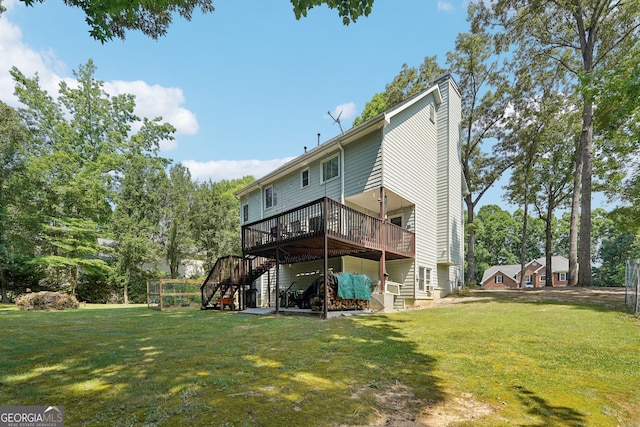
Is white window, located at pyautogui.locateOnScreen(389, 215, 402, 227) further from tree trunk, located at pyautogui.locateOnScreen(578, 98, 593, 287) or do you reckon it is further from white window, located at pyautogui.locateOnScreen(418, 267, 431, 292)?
tree trunk, located at pyautogui.locateOnScreen(578, 98, 593, 287)

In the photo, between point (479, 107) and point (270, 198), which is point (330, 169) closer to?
point (270, 198)

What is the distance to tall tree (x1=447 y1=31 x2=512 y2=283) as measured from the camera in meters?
22.0

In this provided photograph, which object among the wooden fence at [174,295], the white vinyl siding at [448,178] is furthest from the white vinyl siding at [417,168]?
the wooden fence at [174,295]

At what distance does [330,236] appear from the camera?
33.3ft

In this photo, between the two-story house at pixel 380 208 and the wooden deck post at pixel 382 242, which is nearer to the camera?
the two-story house at pixel 380 208

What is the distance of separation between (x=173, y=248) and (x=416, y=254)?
1980 cm

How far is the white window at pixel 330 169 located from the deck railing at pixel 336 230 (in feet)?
8.70

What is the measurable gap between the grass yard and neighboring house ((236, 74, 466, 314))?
4991 mm

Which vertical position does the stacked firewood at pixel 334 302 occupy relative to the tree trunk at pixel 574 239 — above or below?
below

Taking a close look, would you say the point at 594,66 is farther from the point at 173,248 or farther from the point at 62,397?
the point at 173,248

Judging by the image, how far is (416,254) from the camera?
46.4 feet

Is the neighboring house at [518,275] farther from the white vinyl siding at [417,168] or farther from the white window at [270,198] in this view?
the white window at [270,198]

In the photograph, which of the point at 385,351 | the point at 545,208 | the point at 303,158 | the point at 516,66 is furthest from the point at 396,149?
the point at 545,208

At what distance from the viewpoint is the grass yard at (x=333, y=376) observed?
2.93 meters
